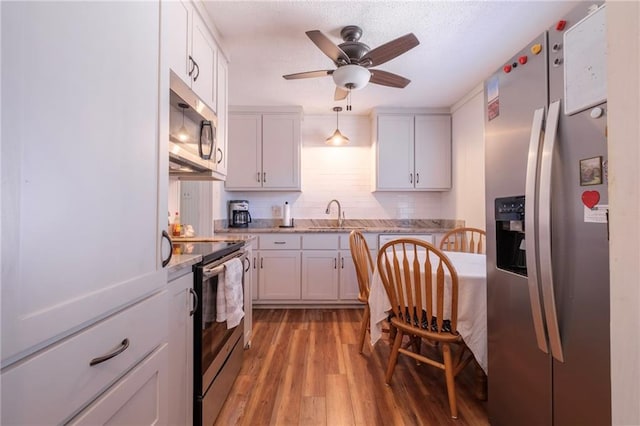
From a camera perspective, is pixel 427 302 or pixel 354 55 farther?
pixel 354 55

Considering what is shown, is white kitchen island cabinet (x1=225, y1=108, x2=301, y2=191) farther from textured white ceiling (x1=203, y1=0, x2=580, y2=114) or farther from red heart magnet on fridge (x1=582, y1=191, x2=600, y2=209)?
red heart magnet on fridge (x1=582, y1=191, x2=600, y2=209)

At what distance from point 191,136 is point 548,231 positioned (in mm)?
1811

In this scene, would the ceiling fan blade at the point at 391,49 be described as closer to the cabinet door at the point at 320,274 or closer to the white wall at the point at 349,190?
the white wall at the point at 349,190

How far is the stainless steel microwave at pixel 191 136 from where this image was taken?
4.58 feet

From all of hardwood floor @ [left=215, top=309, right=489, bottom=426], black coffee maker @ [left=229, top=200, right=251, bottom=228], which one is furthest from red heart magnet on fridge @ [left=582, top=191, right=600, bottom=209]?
black coffee maker @ [left=229, top=200, right=251, bottom=228]

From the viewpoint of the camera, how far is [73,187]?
0.55 meters

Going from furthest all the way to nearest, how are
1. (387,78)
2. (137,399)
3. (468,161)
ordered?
(468,161) < (387,78) < (137,399)

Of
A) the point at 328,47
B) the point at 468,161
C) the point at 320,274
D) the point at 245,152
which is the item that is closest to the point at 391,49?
the point at 328,47

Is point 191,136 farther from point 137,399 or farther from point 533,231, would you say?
point 533,231

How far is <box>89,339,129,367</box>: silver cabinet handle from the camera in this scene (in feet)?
1.98

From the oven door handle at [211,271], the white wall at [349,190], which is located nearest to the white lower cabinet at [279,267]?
the white wall at [349,190]

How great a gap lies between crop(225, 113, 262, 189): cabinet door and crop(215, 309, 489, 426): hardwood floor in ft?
6.09

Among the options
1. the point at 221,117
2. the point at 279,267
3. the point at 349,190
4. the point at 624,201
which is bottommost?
the point at 279,267

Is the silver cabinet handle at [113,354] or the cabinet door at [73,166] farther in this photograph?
the silver cabinet handle at [113,354]
